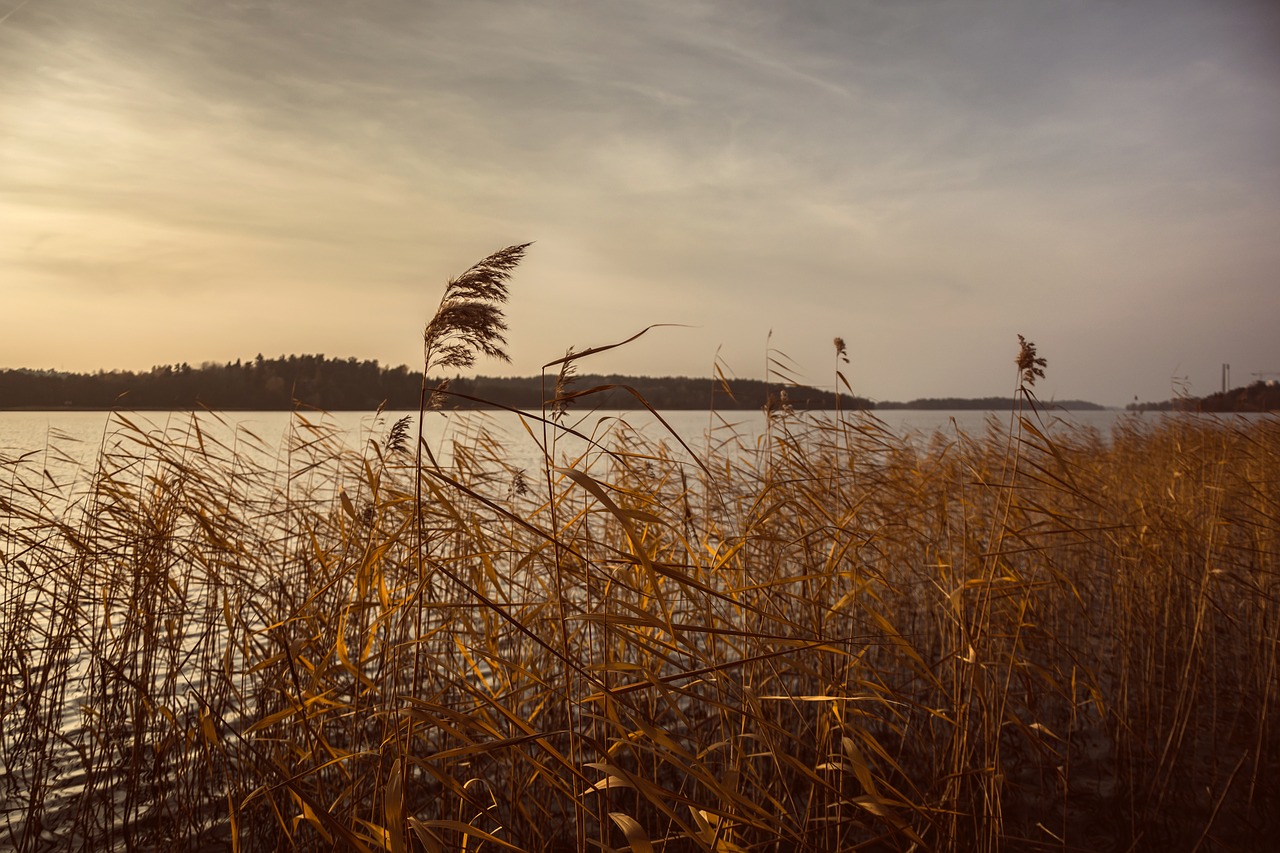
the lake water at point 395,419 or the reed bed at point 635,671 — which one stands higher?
the lake water at point 395,419

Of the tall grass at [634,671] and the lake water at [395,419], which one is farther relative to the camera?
the lake water at [395,419]

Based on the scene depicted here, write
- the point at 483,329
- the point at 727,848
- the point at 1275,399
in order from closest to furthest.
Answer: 1. the point at 483,329
2. the point at 727,848
3. the point at 1275,399

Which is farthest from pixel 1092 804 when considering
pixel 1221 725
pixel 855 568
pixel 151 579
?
pixel 151 579

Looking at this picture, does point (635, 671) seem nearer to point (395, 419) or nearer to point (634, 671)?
point (634, 671)

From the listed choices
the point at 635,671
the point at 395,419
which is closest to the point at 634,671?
the point at 635,671

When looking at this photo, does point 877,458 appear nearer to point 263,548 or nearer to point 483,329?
point 263,548

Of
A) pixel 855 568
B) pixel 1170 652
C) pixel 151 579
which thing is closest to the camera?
pixel 855 568

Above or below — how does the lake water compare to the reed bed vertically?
above

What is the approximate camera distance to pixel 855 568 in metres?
3.27

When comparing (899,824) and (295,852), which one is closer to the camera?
(899,824)

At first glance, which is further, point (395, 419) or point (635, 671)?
point (395, 419)

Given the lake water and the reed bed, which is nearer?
the reed bed

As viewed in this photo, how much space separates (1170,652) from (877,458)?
126 inches

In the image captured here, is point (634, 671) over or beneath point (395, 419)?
beneath
